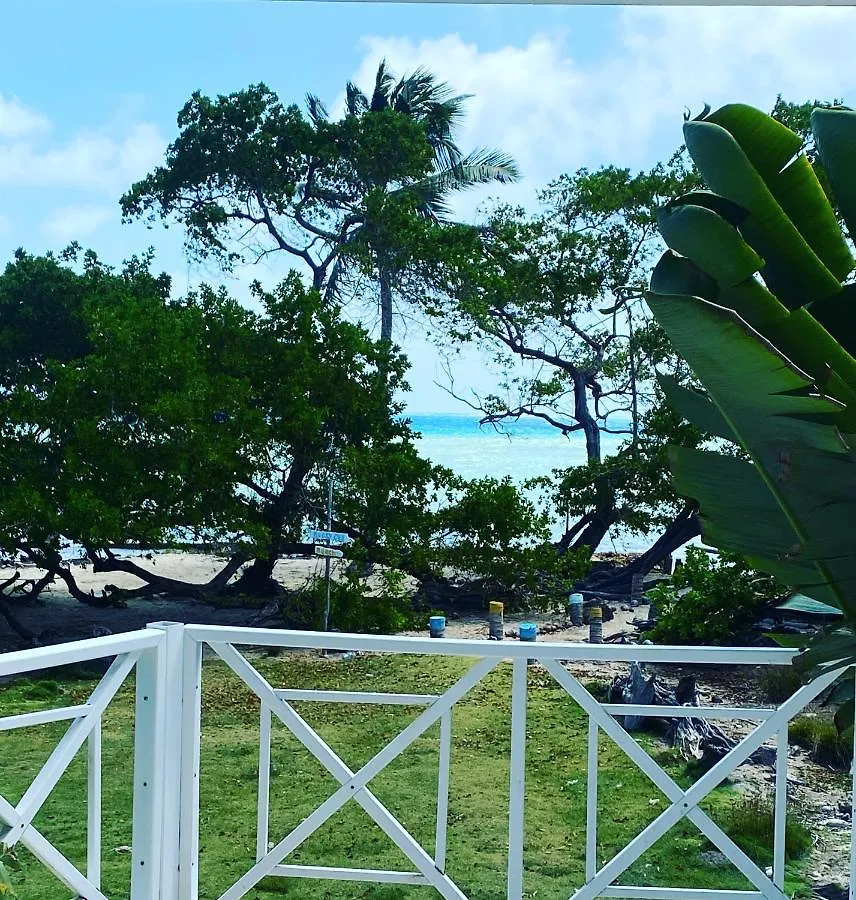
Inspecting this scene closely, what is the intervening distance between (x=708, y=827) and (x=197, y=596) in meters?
5.93

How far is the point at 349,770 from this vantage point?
5.71 feet

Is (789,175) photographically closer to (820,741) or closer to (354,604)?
(820,741)

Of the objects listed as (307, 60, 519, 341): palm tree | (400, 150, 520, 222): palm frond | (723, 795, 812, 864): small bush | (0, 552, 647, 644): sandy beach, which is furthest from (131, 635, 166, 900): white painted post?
(400, 150, 520, 222): palm frond

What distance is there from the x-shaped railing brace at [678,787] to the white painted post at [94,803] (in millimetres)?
686

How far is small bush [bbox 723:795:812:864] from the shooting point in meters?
3.97

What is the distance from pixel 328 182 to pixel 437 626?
10.2 ft

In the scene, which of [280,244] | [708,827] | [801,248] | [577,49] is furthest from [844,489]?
[577,49]

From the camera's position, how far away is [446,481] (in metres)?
7.02

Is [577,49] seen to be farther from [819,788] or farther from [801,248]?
[801,248]

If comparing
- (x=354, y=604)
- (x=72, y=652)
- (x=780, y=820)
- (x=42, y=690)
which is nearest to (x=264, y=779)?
(x=72, y=652)

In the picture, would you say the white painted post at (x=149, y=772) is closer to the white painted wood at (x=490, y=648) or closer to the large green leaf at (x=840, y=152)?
the white painted wood at (x=490, y=648)

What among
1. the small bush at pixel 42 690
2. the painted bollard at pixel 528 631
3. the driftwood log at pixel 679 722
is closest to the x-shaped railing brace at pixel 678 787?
the driftwood log at pixel 679 722

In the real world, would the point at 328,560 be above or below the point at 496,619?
above

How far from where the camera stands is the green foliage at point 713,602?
6.02m
